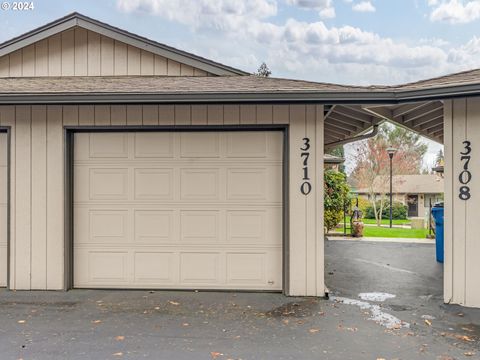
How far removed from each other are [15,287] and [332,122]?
6.18 metres

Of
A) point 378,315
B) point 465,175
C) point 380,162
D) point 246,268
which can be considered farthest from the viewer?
point 380,162

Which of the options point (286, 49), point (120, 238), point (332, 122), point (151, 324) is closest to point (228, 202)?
point (120, 238)

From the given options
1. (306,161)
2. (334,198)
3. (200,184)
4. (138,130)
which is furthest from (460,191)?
(334,198)

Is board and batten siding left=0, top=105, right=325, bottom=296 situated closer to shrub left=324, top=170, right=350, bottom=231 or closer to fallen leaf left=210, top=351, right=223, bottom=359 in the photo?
fallen leaf left=210, top=351, right=223, bottom=359

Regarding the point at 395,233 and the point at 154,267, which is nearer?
the point at 154,267

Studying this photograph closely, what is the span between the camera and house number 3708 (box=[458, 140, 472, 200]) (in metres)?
5.07

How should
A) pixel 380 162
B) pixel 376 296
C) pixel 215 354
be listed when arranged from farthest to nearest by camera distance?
pixel 380 162, pixel 376 296, pixel 215 354

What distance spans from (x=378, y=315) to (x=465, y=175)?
1.98 m

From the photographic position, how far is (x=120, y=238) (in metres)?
5.95

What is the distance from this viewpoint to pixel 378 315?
15.9 ft

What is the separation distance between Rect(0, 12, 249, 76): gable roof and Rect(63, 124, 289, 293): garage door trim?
2.05m

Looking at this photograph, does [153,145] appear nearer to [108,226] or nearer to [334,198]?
[108,226]

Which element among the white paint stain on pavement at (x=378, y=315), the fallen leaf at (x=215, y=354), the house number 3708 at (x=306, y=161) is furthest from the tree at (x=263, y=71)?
the fallen leaf at (x=215, y=354)

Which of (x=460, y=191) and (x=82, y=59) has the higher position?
(x=82, y=59)
